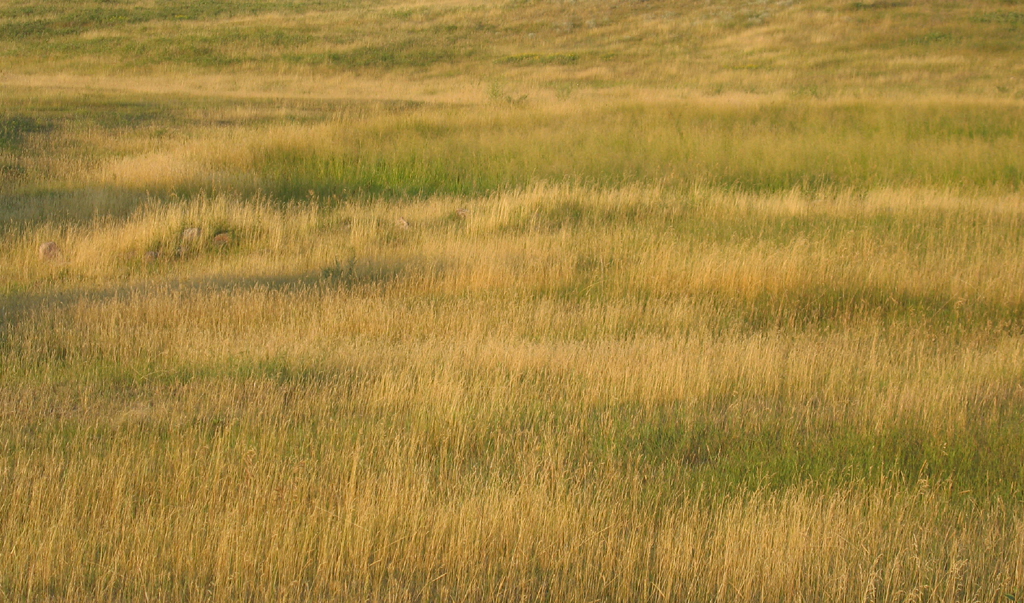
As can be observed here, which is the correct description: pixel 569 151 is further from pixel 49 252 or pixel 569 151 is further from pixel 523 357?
pixel 523 357

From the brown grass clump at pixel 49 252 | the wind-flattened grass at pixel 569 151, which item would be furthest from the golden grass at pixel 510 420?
the wind-flattened grass at pixel 569 151

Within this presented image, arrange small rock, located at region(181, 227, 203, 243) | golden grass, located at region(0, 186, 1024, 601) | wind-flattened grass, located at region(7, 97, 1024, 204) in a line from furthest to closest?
wind-flattened grass, located at region(7, 97, 1024, 204)
small rock, located at region(181, 227, 203, 243)
golden grass, located at region(0, 186, 1024, 601)

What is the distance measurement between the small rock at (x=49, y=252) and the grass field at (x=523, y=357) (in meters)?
0.03

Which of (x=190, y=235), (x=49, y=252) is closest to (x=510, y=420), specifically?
(x=190, y=235)

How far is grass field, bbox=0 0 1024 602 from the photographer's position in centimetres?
377

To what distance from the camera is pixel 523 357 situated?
6.36 meters

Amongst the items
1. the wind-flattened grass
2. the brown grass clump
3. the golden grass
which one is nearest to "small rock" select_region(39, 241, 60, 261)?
the brown grass clump

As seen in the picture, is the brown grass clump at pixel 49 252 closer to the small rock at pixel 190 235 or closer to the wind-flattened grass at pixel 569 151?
the small rock at pixel 190 235

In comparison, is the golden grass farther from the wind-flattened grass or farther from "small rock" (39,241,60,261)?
the wind-flattened grass

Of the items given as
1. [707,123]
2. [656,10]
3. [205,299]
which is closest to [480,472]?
[205,299]

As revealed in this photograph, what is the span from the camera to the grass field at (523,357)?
12.4 feet

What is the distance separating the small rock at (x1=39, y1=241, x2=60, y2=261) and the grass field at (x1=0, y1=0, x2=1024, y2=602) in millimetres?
35

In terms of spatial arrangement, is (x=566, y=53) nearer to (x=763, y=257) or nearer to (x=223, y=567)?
(x=763, y=257)

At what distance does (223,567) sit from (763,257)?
7253mm
